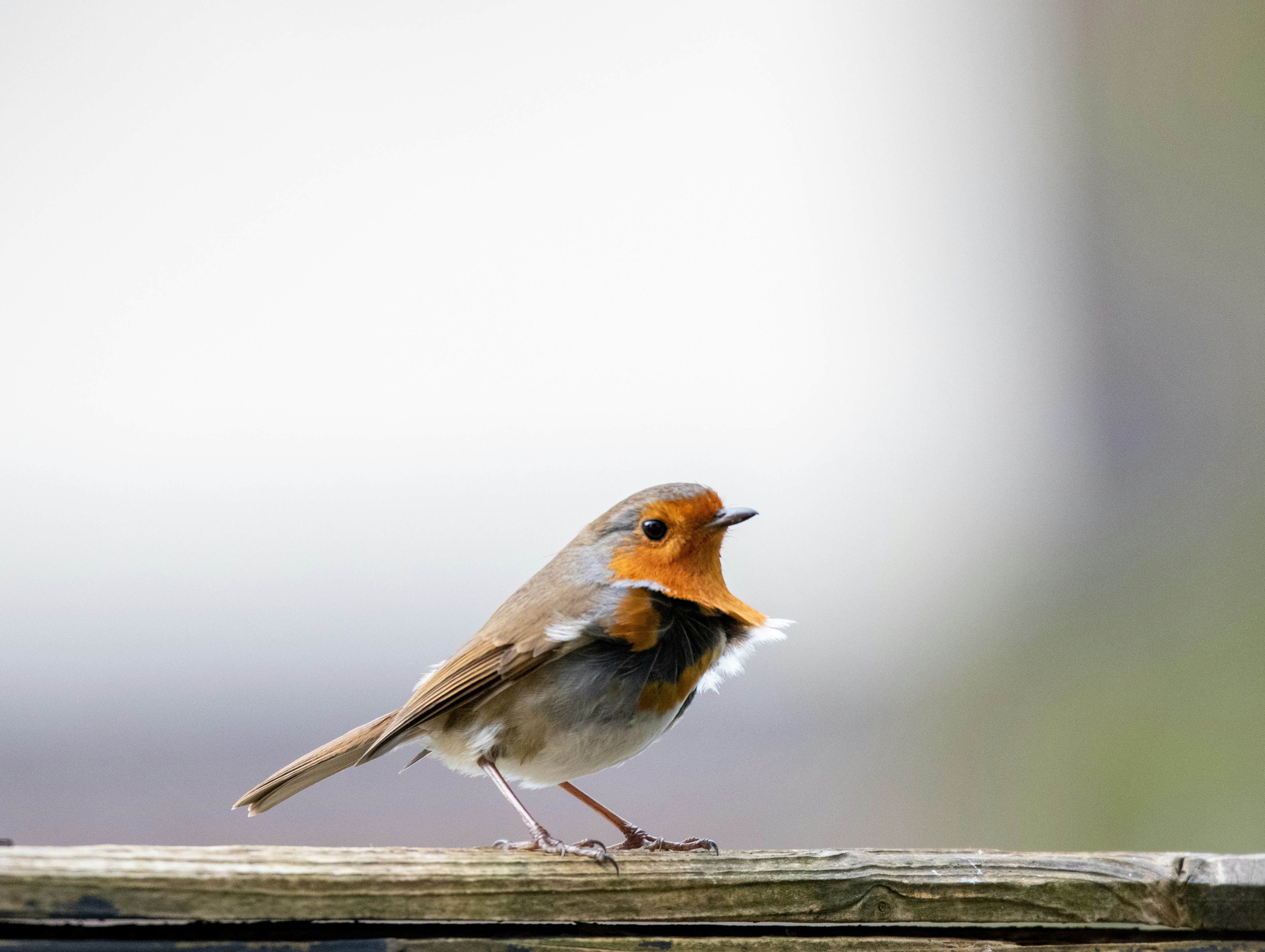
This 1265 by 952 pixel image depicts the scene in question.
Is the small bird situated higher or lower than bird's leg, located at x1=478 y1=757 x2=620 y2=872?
higher

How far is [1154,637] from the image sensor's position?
4797mm

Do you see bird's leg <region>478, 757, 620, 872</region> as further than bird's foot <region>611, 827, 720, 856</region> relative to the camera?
No

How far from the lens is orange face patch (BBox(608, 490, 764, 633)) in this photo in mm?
2275

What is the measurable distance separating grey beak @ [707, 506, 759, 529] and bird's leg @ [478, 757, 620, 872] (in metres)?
0.60

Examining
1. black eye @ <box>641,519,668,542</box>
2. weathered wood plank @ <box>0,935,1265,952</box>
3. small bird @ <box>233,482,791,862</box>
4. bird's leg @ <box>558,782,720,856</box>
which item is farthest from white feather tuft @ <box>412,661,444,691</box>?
weathered wood plank @ <box>0,935,1265,952</box>

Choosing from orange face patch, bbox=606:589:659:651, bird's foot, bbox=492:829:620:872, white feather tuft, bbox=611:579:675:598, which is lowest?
bird's foot, bbox=492:829:620:872

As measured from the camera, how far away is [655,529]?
2.34 metres

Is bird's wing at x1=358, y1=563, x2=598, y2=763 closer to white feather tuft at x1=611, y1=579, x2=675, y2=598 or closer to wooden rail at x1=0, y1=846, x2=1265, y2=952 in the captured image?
white feather tuft at x1=611, y1=579, x2=675, y2=598

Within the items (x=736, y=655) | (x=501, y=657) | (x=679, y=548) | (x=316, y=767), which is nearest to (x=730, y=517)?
(x=679, y=548)

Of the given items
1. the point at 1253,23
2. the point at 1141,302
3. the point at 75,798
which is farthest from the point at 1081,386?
the point at 75,798

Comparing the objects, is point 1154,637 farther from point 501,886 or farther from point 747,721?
point 501,886

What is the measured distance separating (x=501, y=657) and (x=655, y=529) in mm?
375

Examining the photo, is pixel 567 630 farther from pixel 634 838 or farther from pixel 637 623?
pixel 634 838

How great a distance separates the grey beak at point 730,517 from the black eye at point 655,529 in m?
0.08
